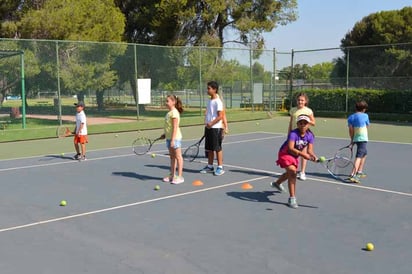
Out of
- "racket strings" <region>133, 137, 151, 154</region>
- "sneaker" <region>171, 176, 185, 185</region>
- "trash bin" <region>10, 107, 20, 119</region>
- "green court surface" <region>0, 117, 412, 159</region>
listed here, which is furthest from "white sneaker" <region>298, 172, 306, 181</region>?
"trash bin" <region>10, 107, 20, 119</region>

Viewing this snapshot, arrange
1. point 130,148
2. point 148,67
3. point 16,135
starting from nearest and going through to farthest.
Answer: point 130,148 < point 16,135 < point 148,67

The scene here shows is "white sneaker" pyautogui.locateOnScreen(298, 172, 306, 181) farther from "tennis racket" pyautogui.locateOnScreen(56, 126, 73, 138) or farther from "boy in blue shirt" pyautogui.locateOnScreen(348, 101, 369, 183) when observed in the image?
"tennis racket" pyautogui.locateOnScreen(56, 126, 73, 138)

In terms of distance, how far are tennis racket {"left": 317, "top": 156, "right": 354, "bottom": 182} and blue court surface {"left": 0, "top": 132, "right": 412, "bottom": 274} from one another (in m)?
0.15

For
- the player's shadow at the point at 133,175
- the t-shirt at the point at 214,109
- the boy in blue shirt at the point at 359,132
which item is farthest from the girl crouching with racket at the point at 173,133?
the boy in blue shirt at the point at 359,132

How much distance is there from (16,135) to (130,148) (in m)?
4.17

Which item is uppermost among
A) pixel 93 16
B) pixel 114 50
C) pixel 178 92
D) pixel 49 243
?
pixel 93 16

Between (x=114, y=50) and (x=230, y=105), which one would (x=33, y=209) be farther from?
(x=230, y=105)

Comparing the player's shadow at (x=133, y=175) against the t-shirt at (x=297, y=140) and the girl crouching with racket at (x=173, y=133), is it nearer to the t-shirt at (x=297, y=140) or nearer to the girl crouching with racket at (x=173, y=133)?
the girl crouching with racket at (x=173, y=133)

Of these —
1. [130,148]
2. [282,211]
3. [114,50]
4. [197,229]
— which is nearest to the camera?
[197,229]

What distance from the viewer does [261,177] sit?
845 cm

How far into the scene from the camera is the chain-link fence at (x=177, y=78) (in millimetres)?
16062

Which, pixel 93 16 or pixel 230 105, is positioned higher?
pixel 93 16

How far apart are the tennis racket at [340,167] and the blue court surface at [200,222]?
15 centimetres

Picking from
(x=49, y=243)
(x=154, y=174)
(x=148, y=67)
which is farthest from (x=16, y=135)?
(x=49, y=243)
